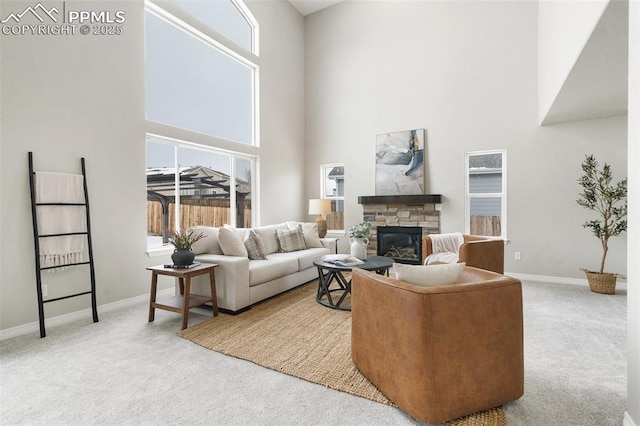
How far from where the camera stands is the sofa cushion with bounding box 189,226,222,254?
3701 mm

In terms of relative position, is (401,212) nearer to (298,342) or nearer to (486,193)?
(486,193)

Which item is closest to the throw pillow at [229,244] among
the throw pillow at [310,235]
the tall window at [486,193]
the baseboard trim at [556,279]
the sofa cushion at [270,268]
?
the sofa cushion at [270,268]

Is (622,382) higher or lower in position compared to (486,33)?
lower

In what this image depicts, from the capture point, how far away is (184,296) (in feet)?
9.91

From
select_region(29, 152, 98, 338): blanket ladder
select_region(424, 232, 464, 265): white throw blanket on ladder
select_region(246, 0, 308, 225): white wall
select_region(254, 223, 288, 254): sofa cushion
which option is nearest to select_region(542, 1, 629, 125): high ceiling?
select_region(424, 232, 464, 265): white throw blanket on ladder

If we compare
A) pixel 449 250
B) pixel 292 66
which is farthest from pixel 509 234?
pixel 292 66

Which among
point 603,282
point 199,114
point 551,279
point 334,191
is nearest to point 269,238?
point 199,114

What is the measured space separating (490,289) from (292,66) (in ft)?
20.6

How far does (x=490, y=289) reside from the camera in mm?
1676

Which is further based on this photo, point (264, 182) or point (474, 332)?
point (264, 182)

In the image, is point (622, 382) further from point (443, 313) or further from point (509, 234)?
point (509, 234)

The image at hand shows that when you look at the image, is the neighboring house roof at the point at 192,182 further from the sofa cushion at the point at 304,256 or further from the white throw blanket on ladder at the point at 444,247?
the white throw blanket on ladder at the point at 444,247

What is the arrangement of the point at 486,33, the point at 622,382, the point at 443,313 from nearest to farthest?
the point at 443,313, the point at 622,382, the point at 486,33

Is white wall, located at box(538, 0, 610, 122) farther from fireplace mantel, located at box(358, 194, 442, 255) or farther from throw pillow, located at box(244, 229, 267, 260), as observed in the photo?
throw pillow, located at box(244, 229, 267, 260)
